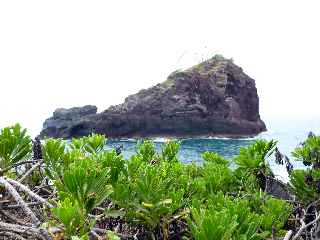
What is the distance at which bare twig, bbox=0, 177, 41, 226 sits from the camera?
2536 millimetres

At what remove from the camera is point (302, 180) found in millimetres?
4625

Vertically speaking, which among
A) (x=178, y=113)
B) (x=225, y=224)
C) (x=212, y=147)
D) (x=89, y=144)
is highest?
Answer: (x=178, y=113)

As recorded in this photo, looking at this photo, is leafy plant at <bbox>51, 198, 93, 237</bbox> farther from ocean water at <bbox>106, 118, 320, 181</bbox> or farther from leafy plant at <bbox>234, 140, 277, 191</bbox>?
ocean water at <bbox>106, 118, 320, 181</bbox>

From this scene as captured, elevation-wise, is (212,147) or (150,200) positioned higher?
(150,200)

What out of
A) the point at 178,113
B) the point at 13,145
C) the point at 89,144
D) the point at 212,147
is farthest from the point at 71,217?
the point at 178,113

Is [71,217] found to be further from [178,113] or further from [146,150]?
[178,113]

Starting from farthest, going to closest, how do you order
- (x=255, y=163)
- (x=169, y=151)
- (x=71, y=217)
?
(x=169, y=151) < (x=255, y=163) < (x=71, y=217)

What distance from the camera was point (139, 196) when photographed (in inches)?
120

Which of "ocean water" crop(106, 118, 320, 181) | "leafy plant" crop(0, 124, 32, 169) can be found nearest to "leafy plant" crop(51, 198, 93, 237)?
"leafy plant" crop(0, 124, 32, 169)

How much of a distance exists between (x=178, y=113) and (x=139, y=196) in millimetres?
97162

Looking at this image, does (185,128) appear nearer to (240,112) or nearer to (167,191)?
(240,112)

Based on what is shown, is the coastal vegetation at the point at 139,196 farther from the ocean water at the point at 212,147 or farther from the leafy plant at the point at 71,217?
the ocean water at the point at 212,147

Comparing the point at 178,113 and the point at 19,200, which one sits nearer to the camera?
the point at 19,200

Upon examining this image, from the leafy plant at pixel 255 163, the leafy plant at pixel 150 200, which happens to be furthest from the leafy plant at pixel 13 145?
the leafy plant at pixel 255 163
